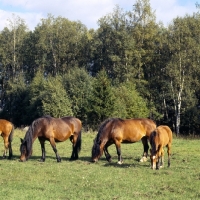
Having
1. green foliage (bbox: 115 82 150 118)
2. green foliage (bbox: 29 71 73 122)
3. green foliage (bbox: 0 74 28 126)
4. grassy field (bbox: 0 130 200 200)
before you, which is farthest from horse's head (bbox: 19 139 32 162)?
green foliage (bbox: 0 74 28 126)

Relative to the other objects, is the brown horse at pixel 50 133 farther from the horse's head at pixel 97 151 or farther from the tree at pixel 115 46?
the tree at pixel 115 46

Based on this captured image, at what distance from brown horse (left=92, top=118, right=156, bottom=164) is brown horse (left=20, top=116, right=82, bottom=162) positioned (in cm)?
165

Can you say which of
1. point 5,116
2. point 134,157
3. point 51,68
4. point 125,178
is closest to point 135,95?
point 51,68

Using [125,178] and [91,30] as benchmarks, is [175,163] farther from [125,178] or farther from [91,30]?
[91,30]

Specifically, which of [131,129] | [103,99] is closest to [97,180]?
[131,129]

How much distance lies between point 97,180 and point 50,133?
4.66 m

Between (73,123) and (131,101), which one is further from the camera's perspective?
(131,101)

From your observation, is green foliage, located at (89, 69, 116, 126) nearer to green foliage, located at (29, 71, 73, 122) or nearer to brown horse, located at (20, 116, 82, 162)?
green foliage, located at (29, 71, 73, 122)

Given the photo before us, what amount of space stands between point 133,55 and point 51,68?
46.3 feet

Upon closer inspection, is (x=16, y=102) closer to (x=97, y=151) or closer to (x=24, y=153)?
(x=24, y=153)

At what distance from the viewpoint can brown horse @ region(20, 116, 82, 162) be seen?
14128 millimetres

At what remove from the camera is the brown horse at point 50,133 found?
46.4ft

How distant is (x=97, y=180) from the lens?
1044 centimetres

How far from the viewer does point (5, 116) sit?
54.6 m
